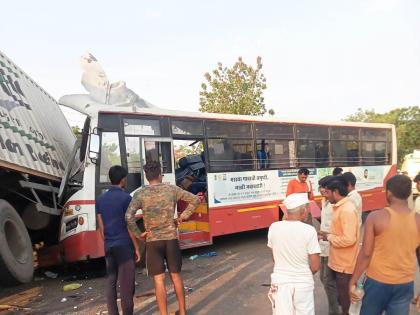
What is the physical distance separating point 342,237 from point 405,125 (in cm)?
3937

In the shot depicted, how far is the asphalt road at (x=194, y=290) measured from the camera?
542cm

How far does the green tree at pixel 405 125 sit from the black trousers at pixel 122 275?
116 ft

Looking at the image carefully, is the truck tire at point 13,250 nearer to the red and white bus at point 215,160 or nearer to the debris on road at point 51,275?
the red and white bus at point 215,160

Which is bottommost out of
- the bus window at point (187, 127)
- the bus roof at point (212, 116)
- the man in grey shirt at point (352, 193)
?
the man in grey shirt at point (352, 193)

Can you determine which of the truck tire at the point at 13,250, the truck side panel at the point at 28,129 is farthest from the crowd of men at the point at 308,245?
the truck side panel at the point at 28,129

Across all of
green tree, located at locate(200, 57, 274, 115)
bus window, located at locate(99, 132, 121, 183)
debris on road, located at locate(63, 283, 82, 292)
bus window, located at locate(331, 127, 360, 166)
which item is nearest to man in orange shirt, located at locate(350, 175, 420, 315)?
debris on road, located at locate(63, 283, 82, 292)

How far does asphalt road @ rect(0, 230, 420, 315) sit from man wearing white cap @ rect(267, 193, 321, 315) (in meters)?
2.13

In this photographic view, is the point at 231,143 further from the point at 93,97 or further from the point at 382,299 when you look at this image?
the point at 382,299

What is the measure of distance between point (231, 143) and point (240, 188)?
0.99 m

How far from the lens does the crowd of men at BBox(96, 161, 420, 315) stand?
310 cm

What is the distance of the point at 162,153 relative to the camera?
8.10m

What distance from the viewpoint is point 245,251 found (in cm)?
916

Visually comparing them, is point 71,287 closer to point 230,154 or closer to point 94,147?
point 94,147

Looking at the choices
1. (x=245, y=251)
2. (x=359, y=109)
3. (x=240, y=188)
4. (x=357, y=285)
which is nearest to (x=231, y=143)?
(x=240, y=188)
